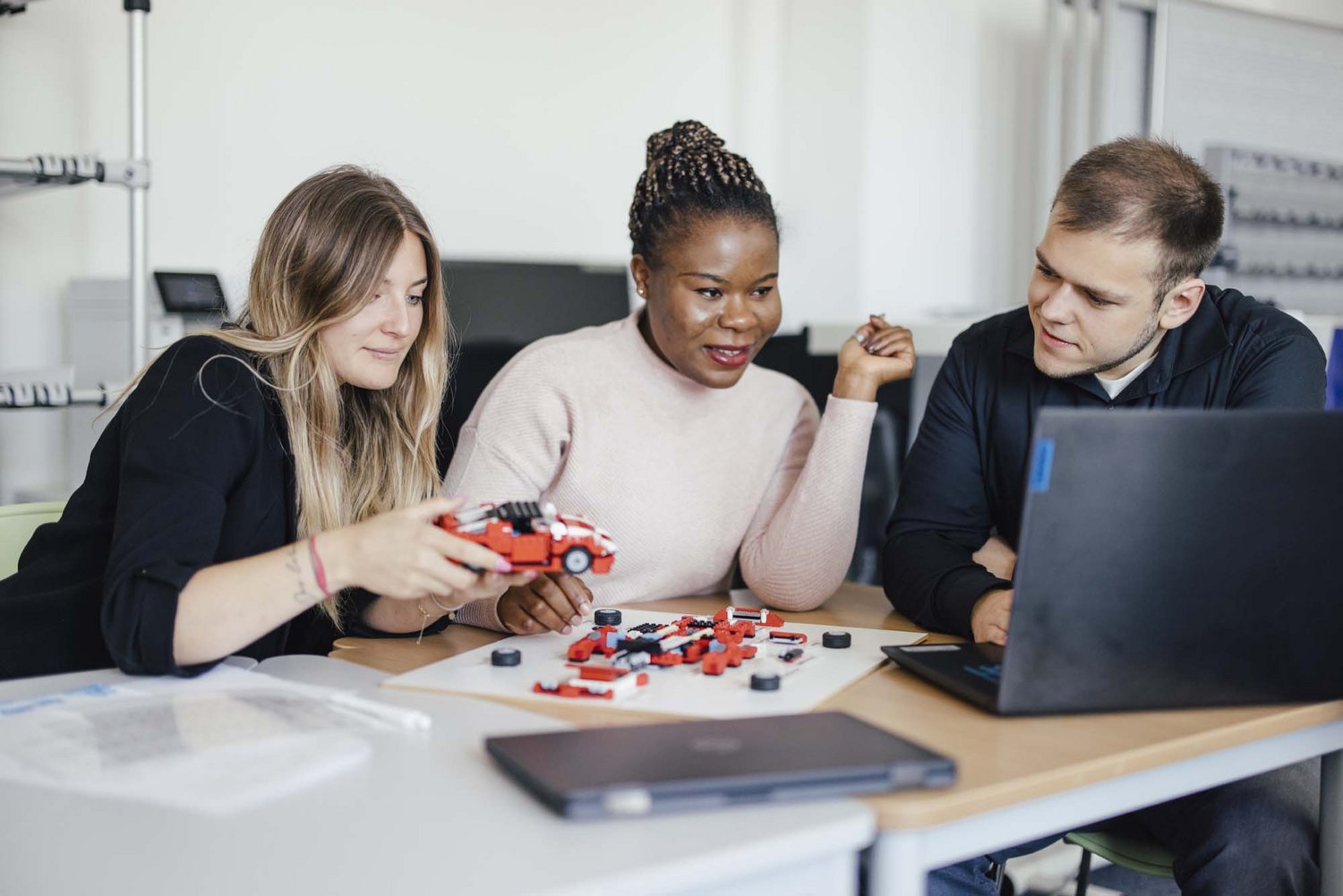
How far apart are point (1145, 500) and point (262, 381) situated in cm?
90

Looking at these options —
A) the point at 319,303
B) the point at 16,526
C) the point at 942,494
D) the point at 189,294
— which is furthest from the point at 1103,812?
the point at 189,294

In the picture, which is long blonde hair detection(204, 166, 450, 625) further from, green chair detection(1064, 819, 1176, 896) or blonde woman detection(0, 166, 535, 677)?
green chair detection(1064, 819, 1176, 896)

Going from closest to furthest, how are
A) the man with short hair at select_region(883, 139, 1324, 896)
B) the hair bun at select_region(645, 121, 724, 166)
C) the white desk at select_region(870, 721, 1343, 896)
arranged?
1. the white desk at select_region(870, 721, 1343, 896)
2. the man with short hair at select_region(883, 139, 1324, 896)
3. the hair bun at select_region(645, 121, 724, 166)

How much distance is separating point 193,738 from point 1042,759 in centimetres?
67

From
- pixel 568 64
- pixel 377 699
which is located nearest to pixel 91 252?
pixel 568 64

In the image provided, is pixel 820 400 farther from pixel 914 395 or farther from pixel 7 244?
pixel 7 244

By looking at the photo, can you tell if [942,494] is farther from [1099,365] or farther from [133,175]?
[133,175]

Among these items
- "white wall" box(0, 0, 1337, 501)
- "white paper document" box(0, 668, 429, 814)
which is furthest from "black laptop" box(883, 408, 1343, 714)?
"white wall" box(0, 0, 1337, 501)

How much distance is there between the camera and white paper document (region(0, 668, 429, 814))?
877 millimetres

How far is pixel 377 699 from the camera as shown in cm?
113

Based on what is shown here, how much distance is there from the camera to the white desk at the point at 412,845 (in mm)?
739

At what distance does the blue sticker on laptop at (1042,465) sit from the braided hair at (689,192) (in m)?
0.78

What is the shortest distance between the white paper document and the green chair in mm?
894

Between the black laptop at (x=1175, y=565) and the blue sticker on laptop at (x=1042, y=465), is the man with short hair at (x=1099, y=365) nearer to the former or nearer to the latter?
the black laptop at (x=1175, y=565)
